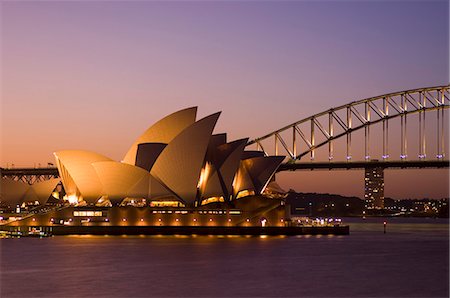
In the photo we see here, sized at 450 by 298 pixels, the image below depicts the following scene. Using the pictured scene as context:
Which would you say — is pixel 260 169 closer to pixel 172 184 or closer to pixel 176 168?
pixel 172 184

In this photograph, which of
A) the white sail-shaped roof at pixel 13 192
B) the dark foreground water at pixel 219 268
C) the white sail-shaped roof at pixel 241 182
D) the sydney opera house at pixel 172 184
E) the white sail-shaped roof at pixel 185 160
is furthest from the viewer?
the white sail-shaped roof at pixel 13 192

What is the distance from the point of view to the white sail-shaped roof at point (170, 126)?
79.8 m

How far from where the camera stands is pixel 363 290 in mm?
42344

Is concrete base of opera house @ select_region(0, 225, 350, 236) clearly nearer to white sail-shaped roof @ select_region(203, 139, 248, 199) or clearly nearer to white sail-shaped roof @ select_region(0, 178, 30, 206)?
white sail-shaped roof @ select_region(203, 139, 248, 199)

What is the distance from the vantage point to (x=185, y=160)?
255ft

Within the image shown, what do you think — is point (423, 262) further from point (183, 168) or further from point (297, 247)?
point (183, 168)

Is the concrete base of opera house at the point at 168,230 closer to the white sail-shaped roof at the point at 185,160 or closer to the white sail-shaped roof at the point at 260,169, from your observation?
the white sail-shaped roof at the point at 185,160

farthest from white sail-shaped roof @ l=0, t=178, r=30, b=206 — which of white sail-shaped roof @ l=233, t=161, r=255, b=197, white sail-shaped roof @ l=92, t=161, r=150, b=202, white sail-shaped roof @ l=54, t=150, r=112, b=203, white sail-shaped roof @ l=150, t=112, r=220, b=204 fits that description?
white sail-shaped roof @ l=233, t=161, r=255, b=197

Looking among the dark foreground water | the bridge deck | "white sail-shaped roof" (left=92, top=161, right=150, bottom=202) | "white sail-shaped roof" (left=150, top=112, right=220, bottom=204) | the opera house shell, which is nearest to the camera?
the dark foreground water

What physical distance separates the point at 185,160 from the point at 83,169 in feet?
40.5

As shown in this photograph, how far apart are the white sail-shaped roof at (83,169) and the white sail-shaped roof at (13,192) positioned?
83.7ft

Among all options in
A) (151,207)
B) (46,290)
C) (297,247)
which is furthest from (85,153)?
(46,290)

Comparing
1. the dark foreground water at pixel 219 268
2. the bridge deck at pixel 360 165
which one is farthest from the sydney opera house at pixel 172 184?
the bridge deck at pixel 360 165

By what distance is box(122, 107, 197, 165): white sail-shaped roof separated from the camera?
7981cm
